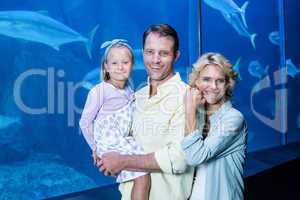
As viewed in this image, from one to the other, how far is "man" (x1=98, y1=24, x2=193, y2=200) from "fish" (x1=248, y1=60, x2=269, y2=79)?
13.6 feet

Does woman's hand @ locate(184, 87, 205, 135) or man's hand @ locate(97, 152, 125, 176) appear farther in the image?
man's hand @ locate(97, 152, 125, 176)

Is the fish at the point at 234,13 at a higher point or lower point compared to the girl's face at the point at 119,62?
higher

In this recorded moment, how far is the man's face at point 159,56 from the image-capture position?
1.98 m

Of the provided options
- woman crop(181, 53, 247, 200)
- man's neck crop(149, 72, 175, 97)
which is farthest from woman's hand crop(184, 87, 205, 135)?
man's neck crop(149, 72, 175, 97)

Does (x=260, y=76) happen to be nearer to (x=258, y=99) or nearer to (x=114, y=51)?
(x=258, y=99)

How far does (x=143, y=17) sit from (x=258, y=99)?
329 cm

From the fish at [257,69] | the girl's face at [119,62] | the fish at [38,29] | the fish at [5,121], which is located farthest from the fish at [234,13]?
the girl's face at [119,62]

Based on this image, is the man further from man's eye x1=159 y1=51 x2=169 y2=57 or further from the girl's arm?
the girl's arm

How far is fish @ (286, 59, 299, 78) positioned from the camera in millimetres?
6941

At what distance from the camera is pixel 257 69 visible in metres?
6.12

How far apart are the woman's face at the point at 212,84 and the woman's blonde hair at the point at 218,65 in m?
0.01

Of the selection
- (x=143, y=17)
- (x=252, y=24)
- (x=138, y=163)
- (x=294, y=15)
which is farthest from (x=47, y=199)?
(x=294, y=15)

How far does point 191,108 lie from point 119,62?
0.45 meters

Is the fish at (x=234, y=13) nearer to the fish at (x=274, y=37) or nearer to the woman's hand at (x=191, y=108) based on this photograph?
the fish at (x=274, y=37)
